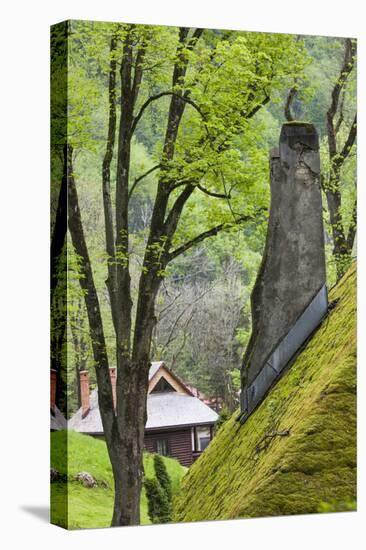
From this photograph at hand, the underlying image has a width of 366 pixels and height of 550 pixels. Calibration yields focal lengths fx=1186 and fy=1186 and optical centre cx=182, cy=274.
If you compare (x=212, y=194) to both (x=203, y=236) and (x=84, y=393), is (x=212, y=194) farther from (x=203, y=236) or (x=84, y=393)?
(x=84, y=393)

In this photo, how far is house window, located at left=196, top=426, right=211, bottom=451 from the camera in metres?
11.7

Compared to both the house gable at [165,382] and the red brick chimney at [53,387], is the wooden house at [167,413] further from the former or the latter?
the red brick chimney at [53,387]

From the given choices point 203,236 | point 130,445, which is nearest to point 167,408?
point 130,445

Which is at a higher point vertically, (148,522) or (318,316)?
(318,316)

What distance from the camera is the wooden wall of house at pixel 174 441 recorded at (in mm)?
11469

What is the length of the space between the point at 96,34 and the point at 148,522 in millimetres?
4677

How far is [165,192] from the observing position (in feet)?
38.4

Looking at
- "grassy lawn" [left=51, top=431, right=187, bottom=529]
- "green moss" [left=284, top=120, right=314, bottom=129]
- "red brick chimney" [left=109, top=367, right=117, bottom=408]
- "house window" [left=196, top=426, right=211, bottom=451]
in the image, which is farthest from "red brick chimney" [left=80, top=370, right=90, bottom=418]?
"green moss" [left=284, top=120, right=314, bottom=129]

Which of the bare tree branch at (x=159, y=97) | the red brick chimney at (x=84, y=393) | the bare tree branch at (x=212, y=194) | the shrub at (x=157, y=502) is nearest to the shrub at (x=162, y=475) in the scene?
the shrub at (x=157, y=502)

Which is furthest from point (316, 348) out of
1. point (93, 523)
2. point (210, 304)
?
point (93, 523)

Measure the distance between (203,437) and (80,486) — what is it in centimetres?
153

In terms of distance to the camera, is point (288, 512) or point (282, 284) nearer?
point (288, 512)

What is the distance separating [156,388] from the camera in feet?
37.8

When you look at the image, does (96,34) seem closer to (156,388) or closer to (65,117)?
(65,117)
